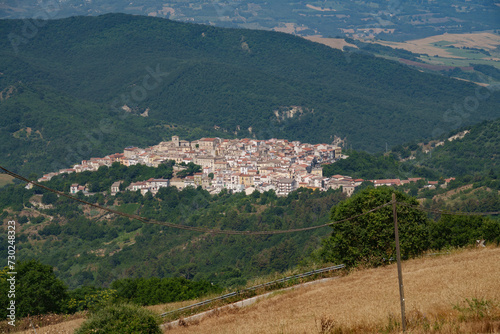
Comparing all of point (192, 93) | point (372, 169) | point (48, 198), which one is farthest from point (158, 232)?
point (192, 93)

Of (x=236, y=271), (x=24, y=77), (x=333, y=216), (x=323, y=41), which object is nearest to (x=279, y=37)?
(x=323, y=41)

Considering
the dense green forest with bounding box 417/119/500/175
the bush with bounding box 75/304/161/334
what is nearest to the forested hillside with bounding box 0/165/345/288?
the dense green forest with bounding box 417/119/500/175

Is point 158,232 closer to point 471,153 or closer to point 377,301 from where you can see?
point 471,153

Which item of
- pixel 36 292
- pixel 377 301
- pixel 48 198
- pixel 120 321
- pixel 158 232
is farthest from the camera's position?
pixel 48 198

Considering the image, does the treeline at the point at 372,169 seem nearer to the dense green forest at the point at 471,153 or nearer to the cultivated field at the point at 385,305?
the dense green forest at the point at 471,153

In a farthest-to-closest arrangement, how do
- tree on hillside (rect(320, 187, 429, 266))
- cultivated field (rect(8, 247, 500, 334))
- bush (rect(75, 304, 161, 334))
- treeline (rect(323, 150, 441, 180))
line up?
treeline (rect(323, 150, 441, 180)), tree on hillside (rect(320, 187, 429, 266)), bush (rect(75, 304, 161, 334)), cultivated field (rect(8, 247, 500, 334))

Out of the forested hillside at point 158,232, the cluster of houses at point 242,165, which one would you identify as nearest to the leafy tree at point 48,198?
the forested hillside at point 158,232

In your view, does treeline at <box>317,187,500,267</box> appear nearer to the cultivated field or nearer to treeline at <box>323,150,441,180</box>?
the cultivated field
